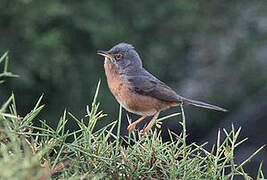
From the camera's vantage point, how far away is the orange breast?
392 cm

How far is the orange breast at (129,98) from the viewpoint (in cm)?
392

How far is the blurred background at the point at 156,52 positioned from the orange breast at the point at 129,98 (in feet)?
9.42

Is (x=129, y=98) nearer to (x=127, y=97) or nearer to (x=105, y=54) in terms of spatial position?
(x=127, y=97)

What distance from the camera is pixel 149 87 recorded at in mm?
4285

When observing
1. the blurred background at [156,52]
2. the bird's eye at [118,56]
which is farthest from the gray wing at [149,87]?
the blurred background at [156,52]

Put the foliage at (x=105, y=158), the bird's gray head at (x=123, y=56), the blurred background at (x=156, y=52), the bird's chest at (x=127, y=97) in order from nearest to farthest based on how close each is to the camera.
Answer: the foliage at (x=105, y=158) < the bird's chest at (x=127, y=97) < the bird's gray head at (x=123, y=56) < the blurred background at (x=156, y=52)

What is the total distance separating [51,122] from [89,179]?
6232 millimetres

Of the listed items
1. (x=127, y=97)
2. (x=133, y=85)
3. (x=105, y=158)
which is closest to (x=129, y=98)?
(x=127, y=97)

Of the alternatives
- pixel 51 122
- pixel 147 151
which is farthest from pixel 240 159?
pixel 147 151

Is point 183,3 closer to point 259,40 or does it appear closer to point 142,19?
point 142,19

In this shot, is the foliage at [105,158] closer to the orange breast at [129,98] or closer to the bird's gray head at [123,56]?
the orange breast at [129,98]

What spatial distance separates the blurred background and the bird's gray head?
2.89 m

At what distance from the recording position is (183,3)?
340 inches

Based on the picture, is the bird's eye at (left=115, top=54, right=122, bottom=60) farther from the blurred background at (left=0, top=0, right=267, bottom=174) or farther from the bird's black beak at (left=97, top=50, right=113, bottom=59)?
the blurred background at (left=0, top=0, right=267, bottom=174)
